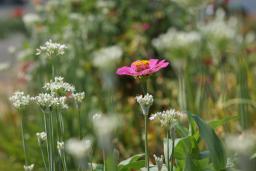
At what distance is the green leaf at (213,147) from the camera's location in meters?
1.51

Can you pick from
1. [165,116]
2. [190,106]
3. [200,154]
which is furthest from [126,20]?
[165,116]

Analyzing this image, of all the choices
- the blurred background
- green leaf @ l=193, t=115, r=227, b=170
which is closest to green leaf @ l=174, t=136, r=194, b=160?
green leaf @ l=193, t=115, r=227, b=170

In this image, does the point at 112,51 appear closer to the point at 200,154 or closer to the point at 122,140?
the point at 200,154

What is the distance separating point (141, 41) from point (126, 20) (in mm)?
428

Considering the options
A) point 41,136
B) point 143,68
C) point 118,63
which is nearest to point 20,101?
point 41,136

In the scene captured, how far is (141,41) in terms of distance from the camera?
4152 millimetres

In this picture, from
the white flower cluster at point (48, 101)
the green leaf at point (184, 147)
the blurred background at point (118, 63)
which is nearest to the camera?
the white flower cluster at point (48, 101)

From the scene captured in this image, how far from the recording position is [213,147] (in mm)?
1528

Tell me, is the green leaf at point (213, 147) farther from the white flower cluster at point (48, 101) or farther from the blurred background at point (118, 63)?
the blurred background at point (118, 63)

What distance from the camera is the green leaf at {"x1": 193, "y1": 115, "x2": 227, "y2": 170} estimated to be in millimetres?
1513

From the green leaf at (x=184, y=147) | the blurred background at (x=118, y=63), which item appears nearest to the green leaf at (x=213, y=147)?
the green leaf at (x=184, y=147)

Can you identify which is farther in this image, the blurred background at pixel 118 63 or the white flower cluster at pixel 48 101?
the blurred background at pixel 118 63

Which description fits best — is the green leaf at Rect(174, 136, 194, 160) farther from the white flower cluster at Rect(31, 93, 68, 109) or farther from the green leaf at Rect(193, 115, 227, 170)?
the white flower cluster at Rect(31, 93, 68, 109)

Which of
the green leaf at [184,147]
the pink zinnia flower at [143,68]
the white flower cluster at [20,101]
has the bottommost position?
the green leaf at [184,147]
